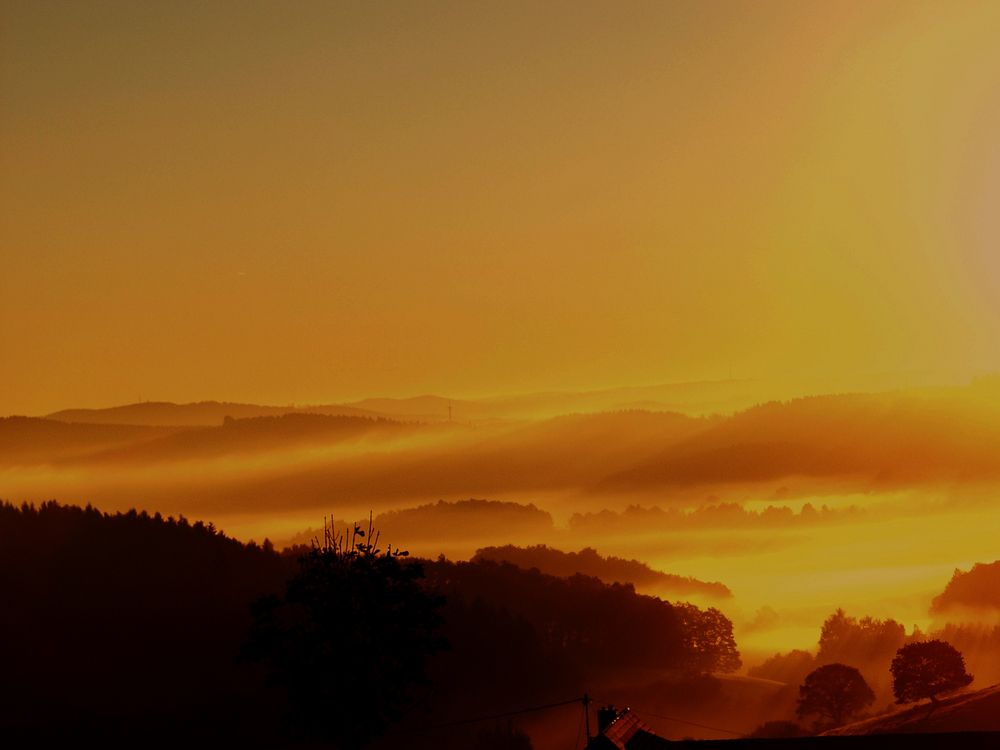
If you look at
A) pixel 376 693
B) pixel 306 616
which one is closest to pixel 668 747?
pixel 376 693

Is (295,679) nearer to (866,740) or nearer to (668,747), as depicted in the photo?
(668,747)

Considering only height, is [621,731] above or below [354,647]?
below

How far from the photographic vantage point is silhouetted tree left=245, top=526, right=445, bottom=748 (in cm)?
11869

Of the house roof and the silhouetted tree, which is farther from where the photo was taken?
the silhouetted tree

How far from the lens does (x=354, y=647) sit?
119188 millimetres

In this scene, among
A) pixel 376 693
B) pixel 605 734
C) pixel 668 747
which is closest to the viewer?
pixel 605 734

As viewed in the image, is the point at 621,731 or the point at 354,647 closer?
the point at 621,731

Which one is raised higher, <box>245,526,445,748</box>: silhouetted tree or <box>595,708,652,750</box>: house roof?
Answer: <box>245,526,445,748</box>: silhouetted tree

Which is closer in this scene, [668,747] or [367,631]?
[668,747]

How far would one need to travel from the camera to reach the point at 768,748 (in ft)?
313

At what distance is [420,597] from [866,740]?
37246 mm

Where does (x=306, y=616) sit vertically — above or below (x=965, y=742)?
above

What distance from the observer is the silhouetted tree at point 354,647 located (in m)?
119

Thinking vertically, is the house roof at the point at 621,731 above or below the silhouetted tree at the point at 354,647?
below
